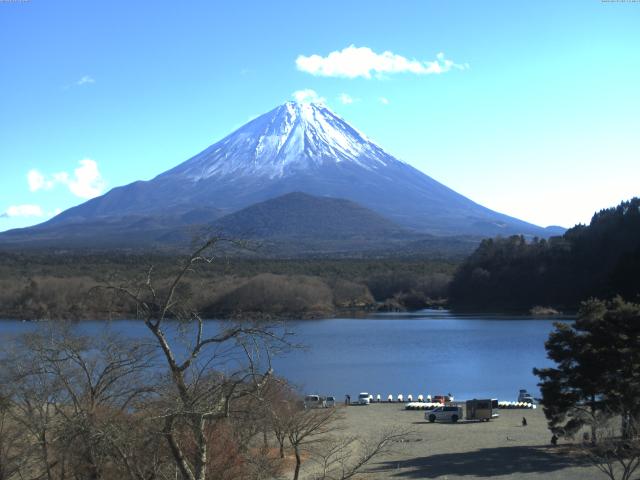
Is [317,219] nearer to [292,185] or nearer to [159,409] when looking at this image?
[292,185]

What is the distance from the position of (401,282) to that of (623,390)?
51.5m

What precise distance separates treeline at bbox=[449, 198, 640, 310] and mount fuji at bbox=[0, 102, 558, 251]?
175ft

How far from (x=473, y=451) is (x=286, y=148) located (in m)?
129

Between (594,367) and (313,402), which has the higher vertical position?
(594,367)

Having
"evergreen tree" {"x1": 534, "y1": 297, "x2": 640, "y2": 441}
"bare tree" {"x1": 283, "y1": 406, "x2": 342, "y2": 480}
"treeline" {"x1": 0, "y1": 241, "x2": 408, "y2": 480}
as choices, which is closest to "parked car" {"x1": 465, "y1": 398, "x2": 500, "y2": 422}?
"evergreen tree" {"x1": 534, "y1": 297, "x2": 640, "y2": 441}

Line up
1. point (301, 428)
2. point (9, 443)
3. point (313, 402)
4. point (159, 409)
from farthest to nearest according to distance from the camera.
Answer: point (313, 402) → point (9, 443) → point (301, 428) → point (159, 409)

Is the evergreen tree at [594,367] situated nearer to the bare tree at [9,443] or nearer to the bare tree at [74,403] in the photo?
the bare tree at [74,403]

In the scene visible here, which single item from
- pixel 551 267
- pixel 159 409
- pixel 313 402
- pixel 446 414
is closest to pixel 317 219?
pixel 551 267

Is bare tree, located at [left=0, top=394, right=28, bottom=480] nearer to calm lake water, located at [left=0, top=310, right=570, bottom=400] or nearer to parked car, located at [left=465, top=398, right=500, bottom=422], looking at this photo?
calm lake water, located at [left=0, top=310, right=570, bottom=400]

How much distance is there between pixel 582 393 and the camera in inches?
542

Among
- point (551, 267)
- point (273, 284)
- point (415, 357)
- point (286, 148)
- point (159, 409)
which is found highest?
point (286, 148)

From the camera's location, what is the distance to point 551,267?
55406 mm

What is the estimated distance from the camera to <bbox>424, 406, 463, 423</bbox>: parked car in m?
18.9

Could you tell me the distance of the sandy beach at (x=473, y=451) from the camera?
12.7 meters
